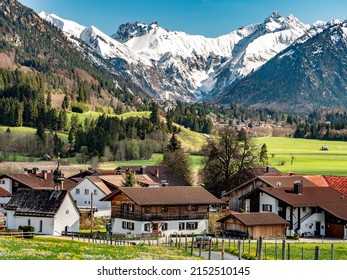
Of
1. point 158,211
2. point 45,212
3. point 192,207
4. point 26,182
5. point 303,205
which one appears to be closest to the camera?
point 45,212

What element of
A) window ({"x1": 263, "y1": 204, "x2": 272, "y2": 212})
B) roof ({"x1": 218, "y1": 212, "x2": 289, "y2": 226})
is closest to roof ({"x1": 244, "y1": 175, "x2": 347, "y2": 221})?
window ({"x1": 263, "y1": 204, "x2": 272, "y2": 212})

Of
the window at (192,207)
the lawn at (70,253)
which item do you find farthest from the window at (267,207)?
the lawn at (70,253)

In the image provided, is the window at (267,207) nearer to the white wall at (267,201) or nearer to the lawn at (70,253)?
the white wall at (267,201)

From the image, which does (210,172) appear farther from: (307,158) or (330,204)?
(307,158)

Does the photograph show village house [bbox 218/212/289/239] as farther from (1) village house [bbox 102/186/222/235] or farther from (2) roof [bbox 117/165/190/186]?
(2) roof [bbox 117/165/190/186]

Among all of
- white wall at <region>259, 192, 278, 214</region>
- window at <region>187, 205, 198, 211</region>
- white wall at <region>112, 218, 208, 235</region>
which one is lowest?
white wall at <region>112, 218, 208, 235</region>

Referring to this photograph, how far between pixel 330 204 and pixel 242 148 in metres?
26.9

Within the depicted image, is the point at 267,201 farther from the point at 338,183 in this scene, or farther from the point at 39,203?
the point at 39,203

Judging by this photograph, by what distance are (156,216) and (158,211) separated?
0.55 metres

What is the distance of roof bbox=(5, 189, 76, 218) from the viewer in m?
65.8

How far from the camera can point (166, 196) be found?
70.3 metres

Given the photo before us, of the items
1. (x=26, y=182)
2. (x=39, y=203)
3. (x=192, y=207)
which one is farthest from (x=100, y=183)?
(x=39, y=203)

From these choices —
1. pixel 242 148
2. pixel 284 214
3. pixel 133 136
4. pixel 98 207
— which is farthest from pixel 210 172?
pixel 133 136

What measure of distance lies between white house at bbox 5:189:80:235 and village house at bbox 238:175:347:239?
1793 centimetres
